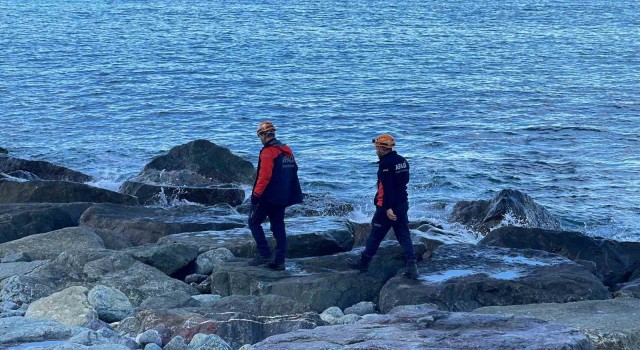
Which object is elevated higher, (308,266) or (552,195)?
(308,266)

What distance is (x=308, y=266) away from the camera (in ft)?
45.2

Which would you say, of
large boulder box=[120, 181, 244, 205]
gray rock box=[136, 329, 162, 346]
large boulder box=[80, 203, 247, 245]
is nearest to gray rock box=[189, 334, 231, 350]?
gray rock box=[136, 329, 162, 346]

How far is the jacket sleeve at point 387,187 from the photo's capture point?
1290cm

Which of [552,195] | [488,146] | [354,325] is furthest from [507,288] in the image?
[488,146]

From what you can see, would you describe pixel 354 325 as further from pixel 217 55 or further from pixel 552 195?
pixel 217 55

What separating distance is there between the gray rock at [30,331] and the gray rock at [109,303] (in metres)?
1.29

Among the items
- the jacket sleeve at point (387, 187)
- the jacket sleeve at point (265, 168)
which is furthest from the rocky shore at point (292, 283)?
the jacket sleeve at point (265, 168)

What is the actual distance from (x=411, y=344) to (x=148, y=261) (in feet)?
19.4

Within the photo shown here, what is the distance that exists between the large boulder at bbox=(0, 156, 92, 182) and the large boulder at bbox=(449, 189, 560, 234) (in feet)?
29.3

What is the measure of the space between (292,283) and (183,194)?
854cm

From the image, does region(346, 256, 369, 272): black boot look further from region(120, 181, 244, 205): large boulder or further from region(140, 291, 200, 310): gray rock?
region(120, 181, 244, 205): large boulder

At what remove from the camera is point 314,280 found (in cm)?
1291

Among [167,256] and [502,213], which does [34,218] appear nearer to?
[167,256]

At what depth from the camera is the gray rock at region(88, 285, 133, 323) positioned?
11.9 meters
